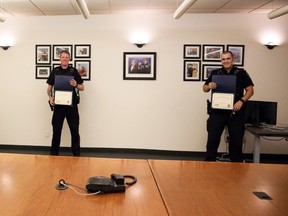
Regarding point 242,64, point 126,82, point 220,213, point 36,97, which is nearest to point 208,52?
point 242,64

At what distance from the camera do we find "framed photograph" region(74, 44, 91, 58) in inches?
177

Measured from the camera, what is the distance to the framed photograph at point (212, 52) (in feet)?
14.4

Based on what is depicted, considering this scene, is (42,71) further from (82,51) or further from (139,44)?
(139,44)

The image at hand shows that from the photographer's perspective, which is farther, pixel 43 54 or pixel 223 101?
pixel 43 54

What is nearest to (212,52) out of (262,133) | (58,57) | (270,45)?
(270,45)

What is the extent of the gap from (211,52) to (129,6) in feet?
5.52

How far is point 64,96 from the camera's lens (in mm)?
3658

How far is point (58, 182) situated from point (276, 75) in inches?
175

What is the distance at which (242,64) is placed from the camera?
440 cm

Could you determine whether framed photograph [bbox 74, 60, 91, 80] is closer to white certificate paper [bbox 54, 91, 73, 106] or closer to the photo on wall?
white certificate paper [bbox 54, 91, 73, 106]

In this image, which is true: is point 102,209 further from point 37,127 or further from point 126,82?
point 37,127

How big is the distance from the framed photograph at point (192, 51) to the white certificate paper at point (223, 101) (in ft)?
4.82

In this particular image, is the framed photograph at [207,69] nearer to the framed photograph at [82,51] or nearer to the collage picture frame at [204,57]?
the collage picture frame at [204,57]

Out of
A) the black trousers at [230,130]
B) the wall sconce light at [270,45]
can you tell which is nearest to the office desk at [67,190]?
the black trousers at [230,130]
